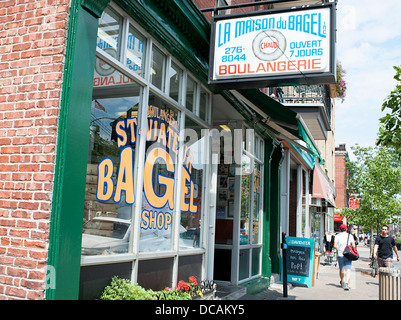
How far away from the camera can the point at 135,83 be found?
203 inches

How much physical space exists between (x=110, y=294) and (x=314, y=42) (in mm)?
4180

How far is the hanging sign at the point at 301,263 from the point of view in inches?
411

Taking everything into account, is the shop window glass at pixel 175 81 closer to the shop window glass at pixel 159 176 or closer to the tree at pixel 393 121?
the shop window glass at pixel 159 176

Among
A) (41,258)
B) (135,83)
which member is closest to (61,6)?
(135,83)

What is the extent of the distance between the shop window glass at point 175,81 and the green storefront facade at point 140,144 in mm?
17

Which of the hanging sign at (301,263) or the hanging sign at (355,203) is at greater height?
the hanging sign at (355,203)

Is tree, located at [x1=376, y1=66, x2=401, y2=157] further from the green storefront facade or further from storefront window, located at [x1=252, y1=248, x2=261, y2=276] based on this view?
storefront window, located at [x1=252, y1=248, x2=261, y2=276]

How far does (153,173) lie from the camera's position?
5574 millimetres

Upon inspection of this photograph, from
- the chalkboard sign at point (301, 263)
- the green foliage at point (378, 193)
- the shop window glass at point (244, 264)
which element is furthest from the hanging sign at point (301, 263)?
the green foliage at point (378, 193)

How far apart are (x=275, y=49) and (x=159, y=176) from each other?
242 cm

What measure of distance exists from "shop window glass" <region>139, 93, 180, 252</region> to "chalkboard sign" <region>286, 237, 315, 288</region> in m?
5.55

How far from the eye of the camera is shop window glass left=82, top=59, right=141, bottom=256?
170 inches

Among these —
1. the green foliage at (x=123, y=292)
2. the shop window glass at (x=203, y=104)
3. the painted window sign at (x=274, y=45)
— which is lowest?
the green foliage at (x=123, y=292)

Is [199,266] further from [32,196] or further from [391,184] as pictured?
[391,184]
